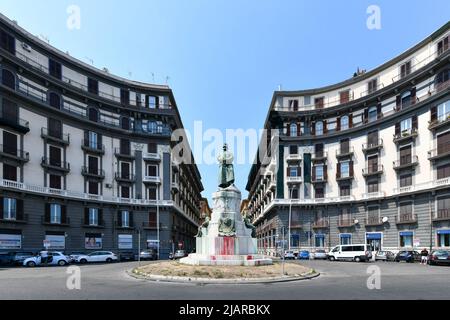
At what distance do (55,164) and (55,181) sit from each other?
2109 mm

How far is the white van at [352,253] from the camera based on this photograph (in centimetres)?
4503

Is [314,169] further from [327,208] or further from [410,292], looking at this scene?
[410,292]

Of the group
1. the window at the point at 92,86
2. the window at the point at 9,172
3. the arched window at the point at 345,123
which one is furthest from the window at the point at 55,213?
the arched window at the point at 345,123

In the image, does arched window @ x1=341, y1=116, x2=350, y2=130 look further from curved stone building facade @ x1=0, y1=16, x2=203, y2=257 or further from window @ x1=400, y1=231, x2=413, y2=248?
curved stone building facade @ x1=0, y1=16, x2=203, y2=257

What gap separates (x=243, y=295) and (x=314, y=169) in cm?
5047

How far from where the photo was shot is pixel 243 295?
48.4ft

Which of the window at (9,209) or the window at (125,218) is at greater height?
the window at (9,209)

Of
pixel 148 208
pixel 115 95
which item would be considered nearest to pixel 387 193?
pixel 148 208

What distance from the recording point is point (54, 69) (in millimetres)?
50500

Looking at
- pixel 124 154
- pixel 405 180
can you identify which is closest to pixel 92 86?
pixel 124 154

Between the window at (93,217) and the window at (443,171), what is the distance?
142ft

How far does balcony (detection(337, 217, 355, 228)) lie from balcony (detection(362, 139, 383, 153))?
1035 centimetres

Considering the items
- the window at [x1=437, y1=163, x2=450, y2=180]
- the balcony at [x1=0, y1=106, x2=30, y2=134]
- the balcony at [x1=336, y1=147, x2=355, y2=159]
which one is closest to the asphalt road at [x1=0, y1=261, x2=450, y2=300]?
the balcony at [x1=0, y1=106, x2=30, y2=134]

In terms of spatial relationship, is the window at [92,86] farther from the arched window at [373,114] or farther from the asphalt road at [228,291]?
the asphalt road at [228,291]
